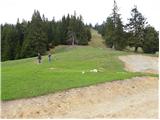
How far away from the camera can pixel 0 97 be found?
23.8 meters

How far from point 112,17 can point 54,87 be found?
2553 inches

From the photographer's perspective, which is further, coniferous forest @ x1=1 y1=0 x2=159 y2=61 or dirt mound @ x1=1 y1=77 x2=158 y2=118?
coniferous forest @ x1=1 y1=0 x2=159 y2=61

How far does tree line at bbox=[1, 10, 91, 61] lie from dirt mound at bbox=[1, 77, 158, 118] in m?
61.7

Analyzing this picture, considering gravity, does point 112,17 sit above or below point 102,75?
above

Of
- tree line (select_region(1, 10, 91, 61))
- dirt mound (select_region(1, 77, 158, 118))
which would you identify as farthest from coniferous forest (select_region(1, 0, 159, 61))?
dirt mound (select_region(1, 77, 158, 118))

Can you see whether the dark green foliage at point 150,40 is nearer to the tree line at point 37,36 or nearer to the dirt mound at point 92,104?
the tree line at point 37,36

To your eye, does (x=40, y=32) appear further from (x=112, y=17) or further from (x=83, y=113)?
(x=83, y=113)

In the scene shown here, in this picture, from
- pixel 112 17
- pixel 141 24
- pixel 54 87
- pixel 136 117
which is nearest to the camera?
pixel 136 117

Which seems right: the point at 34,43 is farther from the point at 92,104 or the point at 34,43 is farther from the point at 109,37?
the point at 92,104

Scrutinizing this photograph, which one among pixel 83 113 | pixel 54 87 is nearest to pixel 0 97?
pixel 54 87

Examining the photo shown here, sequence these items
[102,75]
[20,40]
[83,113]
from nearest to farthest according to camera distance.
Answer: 1. [83,113]
2. [102,75]
3. [20,40]

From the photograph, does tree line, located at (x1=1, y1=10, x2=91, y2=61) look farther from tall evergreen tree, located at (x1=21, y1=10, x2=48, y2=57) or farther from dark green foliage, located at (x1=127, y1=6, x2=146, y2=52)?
dark green foliage, located at (x1=127, y1=6, x2=146, y2=52)

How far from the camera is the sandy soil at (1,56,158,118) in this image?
21.7m

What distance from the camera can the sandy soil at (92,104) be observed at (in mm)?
21688
